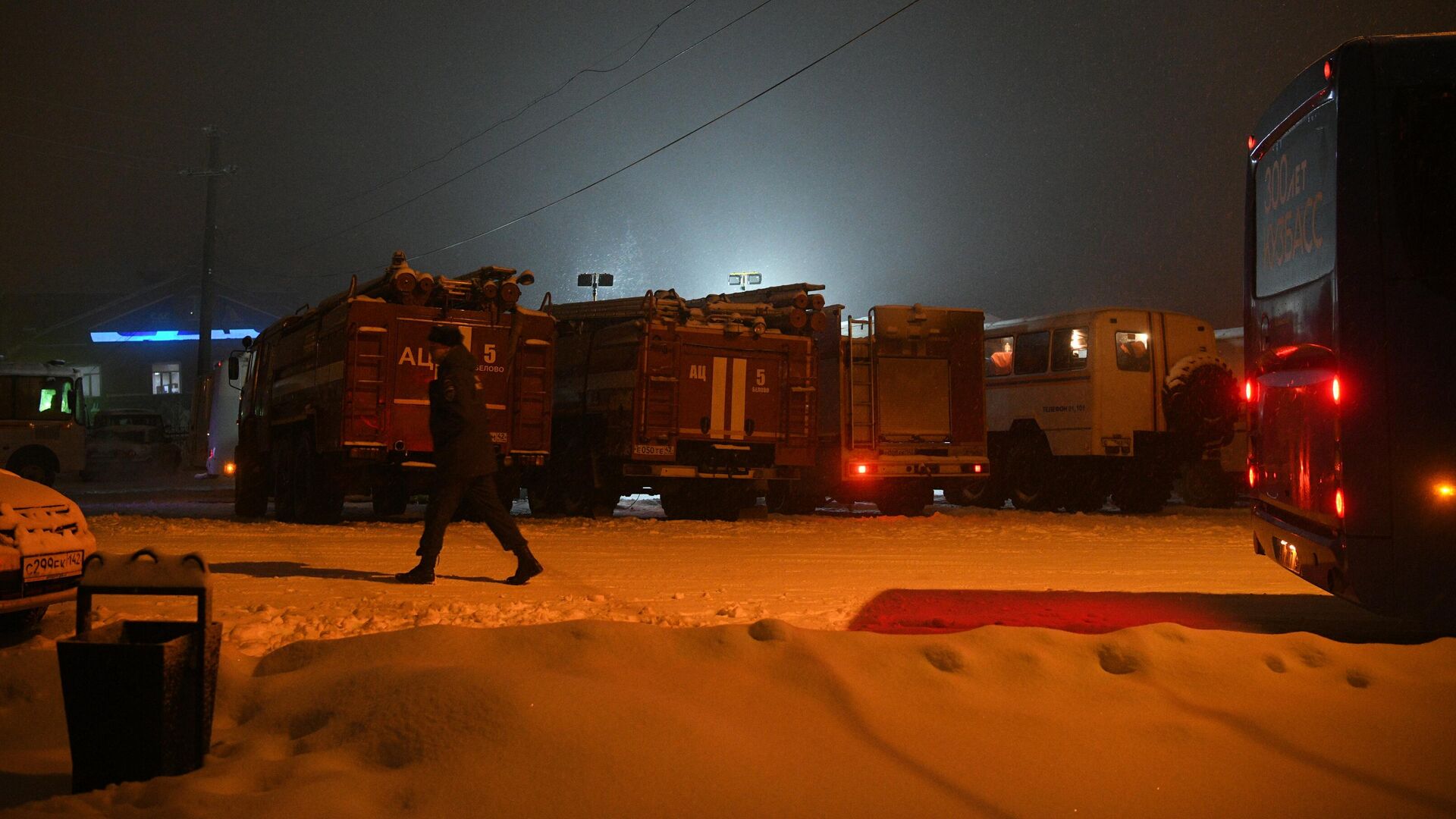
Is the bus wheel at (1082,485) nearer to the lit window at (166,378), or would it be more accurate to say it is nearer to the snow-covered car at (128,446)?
the snow-covered car at (128,446)

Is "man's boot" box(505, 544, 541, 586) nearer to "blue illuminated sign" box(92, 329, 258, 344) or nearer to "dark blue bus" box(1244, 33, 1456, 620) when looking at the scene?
"dark blue bus" box(1244, 33, 1456, 620)

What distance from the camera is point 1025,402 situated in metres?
20.6

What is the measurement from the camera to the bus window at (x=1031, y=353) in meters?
20.3

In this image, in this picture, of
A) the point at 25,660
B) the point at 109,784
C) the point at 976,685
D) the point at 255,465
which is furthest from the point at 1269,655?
the point at 255,465

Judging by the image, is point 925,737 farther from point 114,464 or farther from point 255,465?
point 114,464

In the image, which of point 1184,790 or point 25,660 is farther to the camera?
point 25,660

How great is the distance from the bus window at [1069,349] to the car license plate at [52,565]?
16279 millimetres

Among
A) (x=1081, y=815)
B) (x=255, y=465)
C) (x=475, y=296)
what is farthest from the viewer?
(x=255, y=465)

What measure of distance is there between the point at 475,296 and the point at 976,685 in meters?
11.5

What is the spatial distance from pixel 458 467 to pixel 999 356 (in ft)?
47.0

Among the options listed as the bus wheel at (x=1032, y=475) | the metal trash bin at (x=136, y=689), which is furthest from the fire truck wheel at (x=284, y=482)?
the metal trash bin at (x=136, y=689)

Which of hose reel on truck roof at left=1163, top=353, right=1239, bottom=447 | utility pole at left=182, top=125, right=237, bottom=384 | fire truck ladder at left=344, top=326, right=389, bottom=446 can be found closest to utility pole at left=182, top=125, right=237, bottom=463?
utility pole at left=182, top=125, right=237, bottom=384

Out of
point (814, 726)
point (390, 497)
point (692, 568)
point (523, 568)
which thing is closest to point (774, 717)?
point (814, 726)

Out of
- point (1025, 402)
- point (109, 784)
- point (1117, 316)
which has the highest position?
point (1117, 316)
